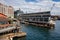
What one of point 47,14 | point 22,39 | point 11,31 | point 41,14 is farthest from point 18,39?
point 41,14

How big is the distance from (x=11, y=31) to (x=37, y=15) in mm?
78468

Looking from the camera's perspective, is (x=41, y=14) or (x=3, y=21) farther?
(x=41, y=14)

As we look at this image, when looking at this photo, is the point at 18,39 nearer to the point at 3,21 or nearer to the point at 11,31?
the point at 11,31

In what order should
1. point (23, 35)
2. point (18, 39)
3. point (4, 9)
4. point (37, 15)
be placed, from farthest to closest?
point (4, 9), point (37, 15), point (23, 35), point (18, 39)

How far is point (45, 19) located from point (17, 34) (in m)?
65.4

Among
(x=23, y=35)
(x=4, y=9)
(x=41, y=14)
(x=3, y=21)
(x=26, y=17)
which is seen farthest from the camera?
(x=26, y=17)

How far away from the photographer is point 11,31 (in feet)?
164

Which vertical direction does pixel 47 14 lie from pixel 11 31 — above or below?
above

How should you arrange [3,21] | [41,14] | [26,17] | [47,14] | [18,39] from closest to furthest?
[18,39]
[3,21]
[47,14]
[41,14]
[26,17]

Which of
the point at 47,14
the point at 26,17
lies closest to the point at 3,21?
the point at 47,14

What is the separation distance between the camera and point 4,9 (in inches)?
5502

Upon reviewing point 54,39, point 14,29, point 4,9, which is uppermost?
point 4,9

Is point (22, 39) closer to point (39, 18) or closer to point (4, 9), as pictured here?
point (39, 18)

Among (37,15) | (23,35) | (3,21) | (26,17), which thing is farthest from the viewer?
(26,17)
